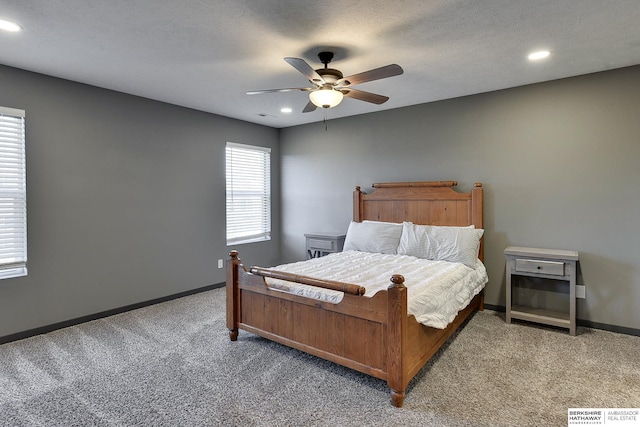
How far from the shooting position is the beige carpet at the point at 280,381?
200cm

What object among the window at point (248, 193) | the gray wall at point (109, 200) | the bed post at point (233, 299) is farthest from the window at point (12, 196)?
the window at point (248, 193)

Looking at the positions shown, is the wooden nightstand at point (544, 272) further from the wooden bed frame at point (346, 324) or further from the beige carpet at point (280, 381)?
the wooden bed frame at point (346, 324)

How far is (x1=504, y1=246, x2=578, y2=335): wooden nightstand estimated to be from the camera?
10.3 ft

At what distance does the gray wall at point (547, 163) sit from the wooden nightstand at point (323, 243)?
85 centimetres

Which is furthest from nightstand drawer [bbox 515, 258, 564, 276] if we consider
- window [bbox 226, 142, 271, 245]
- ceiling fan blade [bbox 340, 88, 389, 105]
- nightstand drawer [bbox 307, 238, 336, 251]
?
window [bbox 226, 142, 271, 245]

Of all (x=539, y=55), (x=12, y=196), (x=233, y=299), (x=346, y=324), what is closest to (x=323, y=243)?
(x=233, y=299)

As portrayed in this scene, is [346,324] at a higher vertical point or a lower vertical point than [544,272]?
lower

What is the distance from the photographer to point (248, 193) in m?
5.34

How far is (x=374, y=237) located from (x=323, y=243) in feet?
3.01

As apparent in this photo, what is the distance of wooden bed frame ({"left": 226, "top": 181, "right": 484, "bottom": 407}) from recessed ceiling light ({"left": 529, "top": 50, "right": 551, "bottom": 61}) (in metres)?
2.20

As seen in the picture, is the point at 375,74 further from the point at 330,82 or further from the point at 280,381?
the point at 280,381

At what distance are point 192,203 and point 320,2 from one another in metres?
3.24

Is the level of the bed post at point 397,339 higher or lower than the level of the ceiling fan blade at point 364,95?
lower

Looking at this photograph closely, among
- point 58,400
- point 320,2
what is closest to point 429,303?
point 320,2
